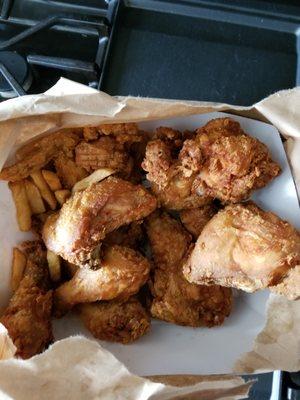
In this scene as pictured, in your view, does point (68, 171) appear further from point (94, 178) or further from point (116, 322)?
point (116, 322)

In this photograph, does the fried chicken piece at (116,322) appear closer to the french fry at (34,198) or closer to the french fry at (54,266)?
the french fry at (54,266)

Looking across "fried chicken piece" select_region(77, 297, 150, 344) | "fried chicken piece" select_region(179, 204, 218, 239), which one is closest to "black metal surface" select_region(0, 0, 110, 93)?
"fried chicken piece" select_region(179, 204, 218, 239)

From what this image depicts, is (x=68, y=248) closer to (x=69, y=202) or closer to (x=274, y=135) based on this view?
(x=69, y=202)

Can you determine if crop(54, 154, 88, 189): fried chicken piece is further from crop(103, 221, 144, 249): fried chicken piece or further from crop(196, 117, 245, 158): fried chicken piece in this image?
crop(196, 117, 245, 158): fried chicken piece

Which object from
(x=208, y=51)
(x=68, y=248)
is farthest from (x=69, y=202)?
(x=208, y=51)

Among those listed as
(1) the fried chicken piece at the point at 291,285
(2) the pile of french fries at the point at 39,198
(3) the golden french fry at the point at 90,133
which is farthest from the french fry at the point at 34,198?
(1) the fried chicken piece at the point at 291,285

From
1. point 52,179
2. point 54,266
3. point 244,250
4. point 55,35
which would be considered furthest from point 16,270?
point 55,35
